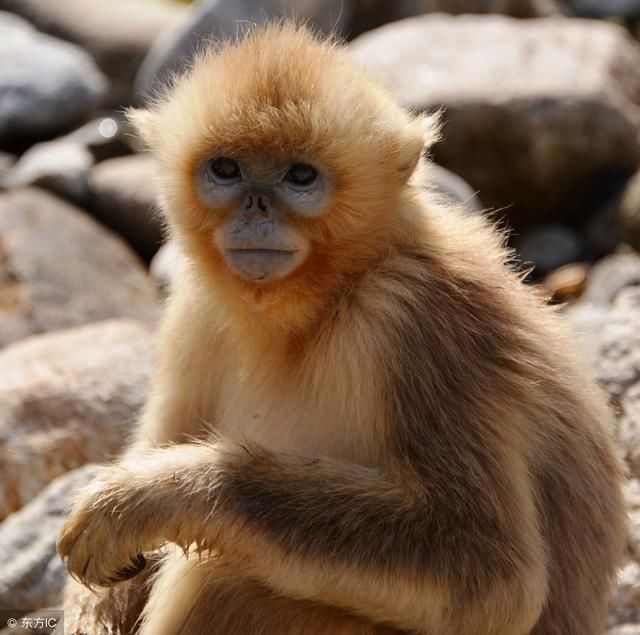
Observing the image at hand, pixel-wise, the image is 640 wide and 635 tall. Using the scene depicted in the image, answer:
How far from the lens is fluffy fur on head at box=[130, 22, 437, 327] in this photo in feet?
13.2

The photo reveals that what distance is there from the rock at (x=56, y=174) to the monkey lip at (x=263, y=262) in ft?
24.6

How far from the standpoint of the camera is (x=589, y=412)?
14.5 feet

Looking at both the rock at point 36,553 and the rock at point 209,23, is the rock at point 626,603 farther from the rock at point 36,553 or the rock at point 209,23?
the rock at point 209,23

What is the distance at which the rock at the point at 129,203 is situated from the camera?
1113 cm

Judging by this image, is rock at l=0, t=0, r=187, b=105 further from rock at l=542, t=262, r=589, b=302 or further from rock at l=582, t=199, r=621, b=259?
rock at l=542, t=262, r=589, b=302

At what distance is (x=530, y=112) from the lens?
10.7m

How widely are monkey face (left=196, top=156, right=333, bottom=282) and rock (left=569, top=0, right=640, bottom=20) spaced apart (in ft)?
44.5

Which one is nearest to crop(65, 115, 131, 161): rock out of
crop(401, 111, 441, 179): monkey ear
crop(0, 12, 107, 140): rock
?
crop(0, 12, 107, 140): rock

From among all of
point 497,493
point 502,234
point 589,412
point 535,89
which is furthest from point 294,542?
point 535,89

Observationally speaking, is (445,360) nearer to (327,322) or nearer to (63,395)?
(327,322)

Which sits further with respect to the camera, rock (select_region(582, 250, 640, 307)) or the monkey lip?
rock (select_region(582, 250, 640, 307))

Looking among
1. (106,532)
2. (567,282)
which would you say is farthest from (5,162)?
(106,532)

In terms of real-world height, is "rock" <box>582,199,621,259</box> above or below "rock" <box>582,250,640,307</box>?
below

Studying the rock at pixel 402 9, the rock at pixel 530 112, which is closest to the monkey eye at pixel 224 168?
the rock at pixel 530 112
